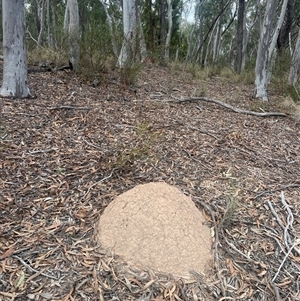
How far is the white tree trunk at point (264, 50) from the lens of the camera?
5.91 meters

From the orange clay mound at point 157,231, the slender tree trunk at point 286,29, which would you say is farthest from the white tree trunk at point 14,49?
the slender tree trunk at point 286,29

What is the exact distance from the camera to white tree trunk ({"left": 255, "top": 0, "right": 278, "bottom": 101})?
19.4 ft

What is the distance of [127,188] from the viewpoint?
2455 mm

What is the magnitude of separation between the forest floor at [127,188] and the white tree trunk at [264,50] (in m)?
2.20

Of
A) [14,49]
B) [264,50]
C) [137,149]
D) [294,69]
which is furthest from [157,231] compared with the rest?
[294,69]

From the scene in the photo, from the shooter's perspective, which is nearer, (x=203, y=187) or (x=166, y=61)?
(x=203, y=187)

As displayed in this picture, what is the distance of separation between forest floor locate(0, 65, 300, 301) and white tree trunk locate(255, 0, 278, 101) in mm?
2200

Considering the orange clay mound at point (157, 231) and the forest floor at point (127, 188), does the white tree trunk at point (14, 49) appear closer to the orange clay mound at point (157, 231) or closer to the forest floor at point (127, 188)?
the forest floor at point (127, 188)

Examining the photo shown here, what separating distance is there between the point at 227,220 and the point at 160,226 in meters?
0.50

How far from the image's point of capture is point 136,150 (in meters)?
2.84

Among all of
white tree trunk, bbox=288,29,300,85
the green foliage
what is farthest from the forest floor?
white tree trunk, bbox=288,29,300,85

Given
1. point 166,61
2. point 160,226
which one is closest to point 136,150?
point 160,226

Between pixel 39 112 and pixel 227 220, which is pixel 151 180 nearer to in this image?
pixel 227 220

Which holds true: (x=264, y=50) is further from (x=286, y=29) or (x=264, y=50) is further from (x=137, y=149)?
(x=286, y=29)
